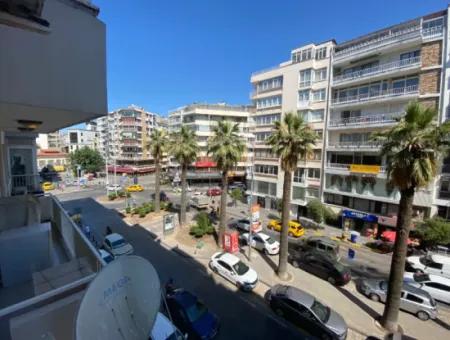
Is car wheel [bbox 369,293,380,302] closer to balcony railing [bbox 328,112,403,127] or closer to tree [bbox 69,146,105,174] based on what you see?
balcony railing [bbox 328,112,403,127]

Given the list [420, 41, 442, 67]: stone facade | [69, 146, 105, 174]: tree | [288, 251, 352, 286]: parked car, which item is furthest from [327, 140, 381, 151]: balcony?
[69, 146, 105, 174]: tree

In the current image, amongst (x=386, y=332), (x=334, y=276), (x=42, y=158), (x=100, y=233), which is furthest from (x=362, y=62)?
(x=42, y=158)

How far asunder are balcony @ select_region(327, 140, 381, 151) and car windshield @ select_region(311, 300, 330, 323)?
17993mm

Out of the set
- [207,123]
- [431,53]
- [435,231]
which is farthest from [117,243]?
[207,123]

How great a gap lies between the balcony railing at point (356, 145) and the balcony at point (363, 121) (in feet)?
6.01

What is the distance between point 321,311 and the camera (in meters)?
11.2

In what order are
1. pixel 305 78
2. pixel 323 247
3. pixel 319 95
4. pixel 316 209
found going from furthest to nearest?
pixel 305 78, pixel 319 95, pixel 316 209, pixel 323 247

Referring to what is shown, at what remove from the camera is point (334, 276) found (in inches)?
601

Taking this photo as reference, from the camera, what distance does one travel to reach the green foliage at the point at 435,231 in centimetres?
1880

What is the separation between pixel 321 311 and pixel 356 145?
19.5 metres

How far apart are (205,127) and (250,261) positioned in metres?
37.1

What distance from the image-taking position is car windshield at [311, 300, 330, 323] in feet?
35.6

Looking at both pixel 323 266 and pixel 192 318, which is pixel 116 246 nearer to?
pixel 192 318

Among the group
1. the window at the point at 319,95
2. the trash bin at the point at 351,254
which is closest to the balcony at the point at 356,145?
the window at the point at 319,95
